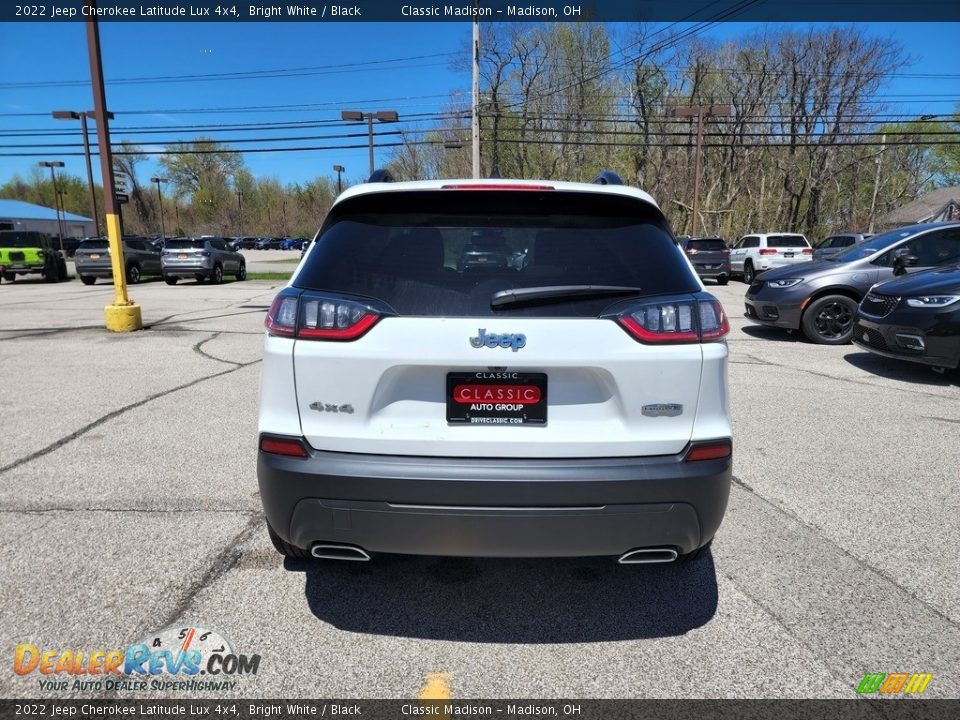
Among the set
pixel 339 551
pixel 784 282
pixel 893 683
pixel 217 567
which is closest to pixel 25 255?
pixel 217 567

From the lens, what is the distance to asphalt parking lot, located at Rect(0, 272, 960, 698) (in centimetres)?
214

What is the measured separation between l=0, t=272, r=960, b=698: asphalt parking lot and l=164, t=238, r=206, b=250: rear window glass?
19627 millimetres

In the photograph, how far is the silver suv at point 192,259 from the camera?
71.9 feet

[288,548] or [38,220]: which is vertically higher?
[38,220]

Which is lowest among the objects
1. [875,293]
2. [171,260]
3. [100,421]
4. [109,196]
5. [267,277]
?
[267,277]

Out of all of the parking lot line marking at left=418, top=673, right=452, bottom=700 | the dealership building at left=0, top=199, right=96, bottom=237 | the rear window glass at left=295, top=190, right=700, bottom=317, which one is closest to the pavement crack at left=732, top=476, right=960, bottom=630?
the rear window glass at left=295, top=190, right=700, bottom=317

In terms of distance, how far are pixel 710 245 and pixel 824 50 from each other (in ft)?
88.6

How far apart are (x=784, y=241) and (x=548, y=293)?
973 inches

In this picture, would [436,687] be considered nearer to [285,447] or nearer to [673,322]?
[285,447]

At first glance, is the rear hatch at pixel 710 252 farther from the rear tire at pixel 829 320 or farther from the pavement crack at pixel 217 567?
the pavement crack at pixel 217 567

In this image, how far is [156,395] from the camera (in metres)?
5.85

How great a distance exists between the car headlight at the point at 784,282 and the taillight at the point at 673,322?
26.1 feet

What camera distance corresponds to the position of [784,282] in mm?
9055

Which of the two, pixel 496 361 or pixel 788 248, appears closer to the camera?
pixel 496 361
